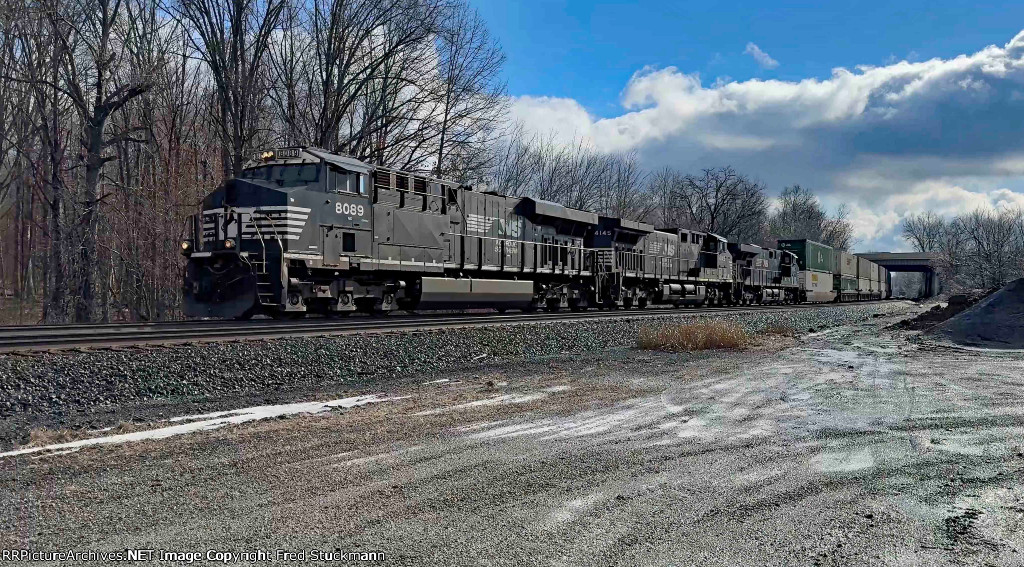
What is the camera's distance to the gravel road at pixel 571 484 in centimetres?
328

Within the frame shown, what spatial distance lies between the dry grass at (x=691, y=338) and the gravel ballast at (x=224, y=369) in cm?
139

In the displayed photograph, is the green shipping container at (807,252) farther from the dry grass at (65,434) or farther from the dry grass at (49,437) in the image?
the dry grass at (49,437)

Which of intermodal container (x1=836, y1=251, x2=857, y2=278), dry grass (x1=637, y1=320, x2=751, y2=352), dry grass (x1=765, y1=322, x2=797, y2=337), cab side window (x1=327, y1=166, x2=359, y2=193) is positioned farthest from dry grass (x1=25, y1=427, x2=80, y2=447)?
intermodal container (x1=836, y1=251, x2=857, y2=278)

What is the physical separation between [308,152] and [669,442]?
1125 centimetres

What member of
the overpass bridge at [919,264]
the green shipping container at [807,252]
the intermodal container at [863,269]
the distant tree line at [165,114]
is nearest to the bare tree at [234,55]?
the distant tree line at [165,114]

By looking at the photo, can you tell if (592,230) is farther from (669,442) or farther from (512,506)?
(512,506)

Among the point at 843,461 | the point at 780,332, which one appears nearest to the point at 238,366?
the point at 843,461

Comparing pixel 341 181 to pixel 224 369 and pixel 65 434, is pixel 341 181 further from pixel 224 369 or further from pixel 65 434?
pixel 65 434

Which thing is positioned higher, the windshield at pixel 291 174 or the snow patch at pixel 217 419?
the windshield at pixel 291 174

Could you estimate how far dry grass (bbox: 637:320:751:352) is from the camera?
13445mm

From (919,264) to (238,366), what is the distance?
8964cm

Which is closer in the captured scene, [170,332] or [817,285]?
[170,332]

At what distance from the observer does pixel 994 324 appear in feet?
50.5

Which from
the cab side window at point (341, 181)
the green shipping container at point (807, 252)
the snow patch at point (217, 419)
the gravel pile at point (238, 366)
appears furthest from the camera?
the green shipping container at point (807, 252)
